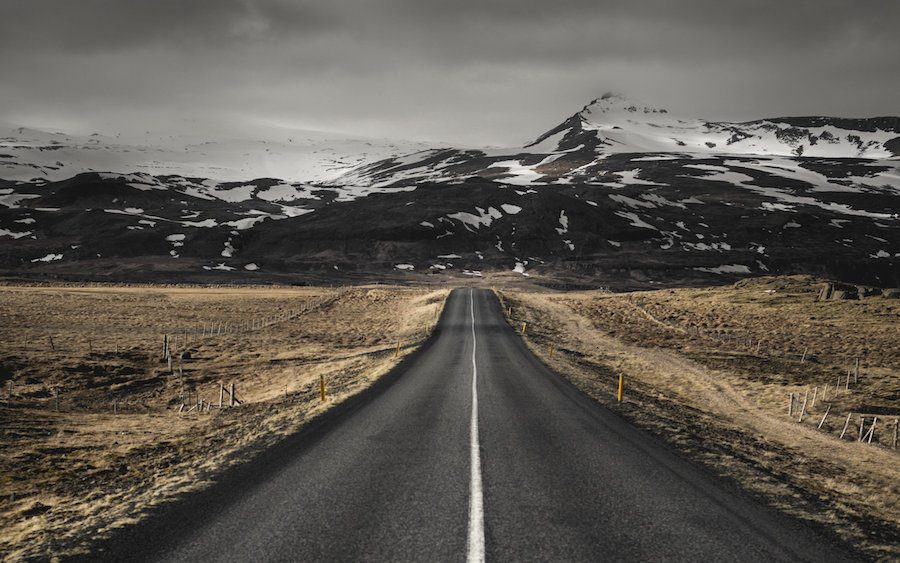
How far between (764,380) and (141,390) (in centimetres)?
3462

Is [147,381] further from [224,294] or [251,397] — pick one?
[224,294]

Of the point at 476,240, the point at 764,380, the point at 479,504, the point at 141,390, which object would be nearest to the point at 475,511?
the point at 479,504

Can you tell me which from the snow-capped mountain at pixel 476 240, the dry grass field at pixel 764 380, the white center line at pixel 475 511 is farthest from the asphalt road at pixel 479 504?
the snow-capped mountain at pixel 476 240

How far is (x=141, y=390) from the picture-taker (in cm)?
2631

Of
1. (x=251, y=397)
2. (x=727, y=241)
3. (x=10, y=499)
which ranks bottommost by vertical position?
(x=251, y=397)

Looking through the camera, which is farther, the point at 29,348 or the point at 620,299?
the point at 620,299

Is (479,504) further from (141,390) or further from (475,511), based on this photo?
(141,390)

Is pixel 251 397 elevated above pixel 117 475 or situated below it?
below

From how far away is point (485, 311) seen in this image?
5619 centimetres

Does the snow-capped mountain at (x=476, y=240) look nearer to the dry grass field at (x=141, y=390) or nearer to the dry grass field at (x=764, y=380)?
the dry grass field at (x=141, y=390)

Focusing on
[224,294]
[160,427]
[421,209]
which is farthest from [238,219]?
[160,427]

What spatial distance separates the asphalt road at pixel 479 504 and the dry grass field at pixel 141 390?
151 centimetres

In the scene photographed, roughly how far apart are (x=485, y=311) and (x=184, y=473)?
154 feet

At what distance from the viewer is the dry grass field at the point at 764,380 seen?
10906 mm
